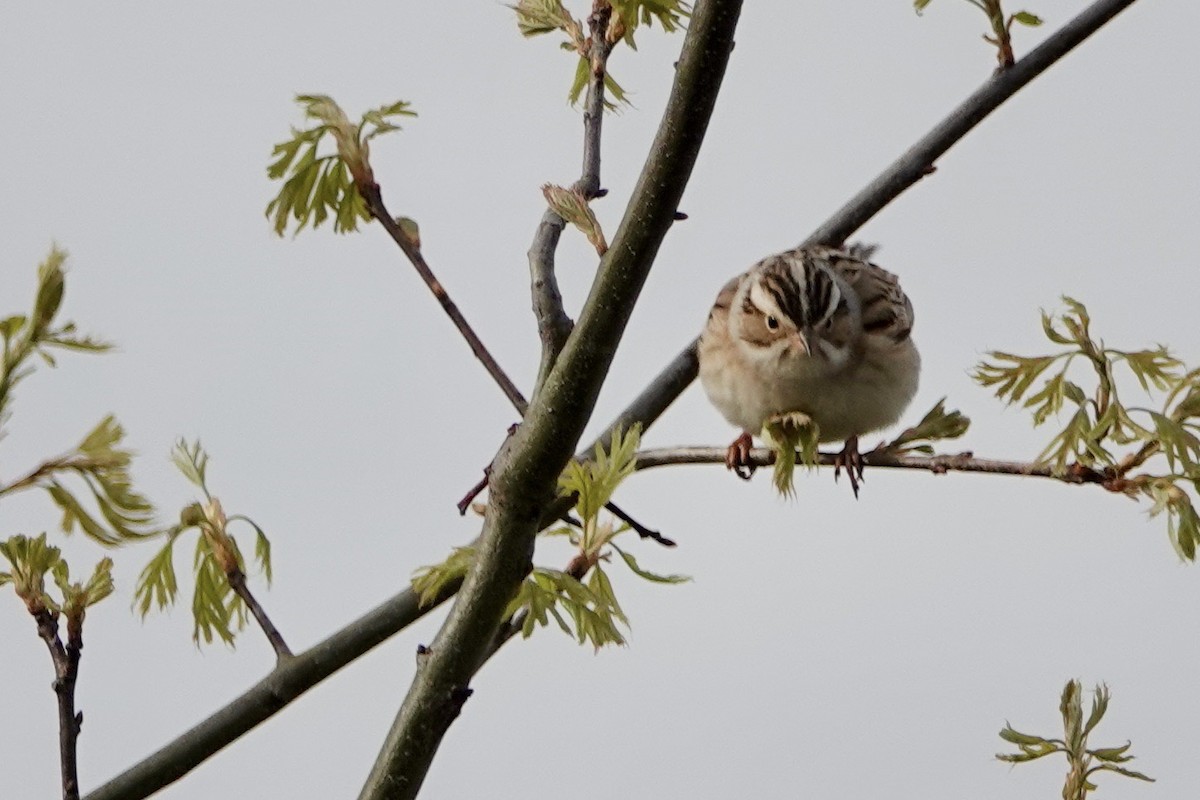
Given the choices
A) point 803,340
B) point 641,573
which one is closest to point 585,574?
point 641,573

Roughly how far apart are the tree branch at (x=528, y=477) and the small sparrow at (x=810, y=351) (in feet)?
5.17

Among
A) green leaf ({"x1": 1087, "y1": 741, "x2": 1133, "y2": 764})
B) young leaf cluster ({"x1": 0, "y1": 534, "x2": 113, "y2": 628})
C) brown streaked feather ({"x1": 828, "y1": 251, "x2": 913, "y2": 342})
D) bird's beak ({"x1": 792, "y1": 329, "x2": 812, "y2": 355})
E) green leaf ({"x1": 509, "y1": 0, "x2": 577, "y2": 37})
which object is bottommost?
green leaf ({"x1": 1087, "y1": 741, "x2": 1133, "y2": 764})

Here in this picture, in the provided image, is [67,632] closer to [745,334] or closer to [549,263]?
[549,263]

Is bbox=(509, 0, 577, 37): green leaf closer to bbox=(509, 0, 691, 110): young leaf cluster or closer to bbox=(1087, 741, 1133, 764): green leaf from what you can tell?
bbox=(509, 0, 691, 110): young leaf cluster

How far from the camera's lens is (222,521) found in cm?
343

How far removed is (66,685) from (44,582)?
207 mm

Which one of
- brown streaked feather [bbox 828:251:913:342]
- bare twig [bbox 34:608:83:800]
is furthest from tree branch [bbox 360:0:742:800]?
brown streaked feather [bbox 828:251:913:342]

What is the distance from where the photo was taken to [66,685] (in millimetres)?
2963

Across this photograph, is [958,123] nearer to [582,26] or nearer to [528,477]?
[582,26]

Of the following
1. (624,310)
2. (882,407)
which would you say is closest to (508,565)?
(624,310)

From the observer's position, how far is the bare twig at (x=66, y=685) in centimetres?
290

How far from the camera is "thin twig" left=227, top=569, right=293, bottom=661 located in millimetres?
3367

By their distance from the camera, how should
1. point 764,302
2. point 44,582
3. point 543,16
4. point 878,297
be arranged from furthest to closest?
point 878,297
point 764,302
point 543,16
point 44,582

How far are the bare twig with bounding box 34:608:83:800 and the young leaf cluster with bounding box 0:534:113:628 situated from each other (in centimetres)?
→ 1
